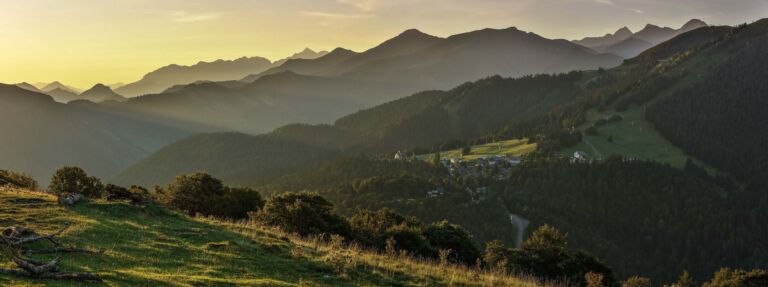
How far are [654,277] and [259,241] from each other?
634ft

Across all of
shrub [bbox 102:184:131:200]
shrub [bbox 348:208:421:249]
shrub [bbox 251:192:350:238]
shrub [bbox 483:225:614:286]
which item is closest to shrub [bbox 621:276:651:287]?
shrub [bbox 483:225:614:286]

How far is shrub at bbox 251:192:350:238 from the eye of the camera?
153ft

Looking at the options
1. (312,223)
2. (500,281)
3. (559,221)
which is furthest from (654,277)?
(500,281)

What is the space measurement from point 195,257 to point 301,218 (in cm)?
2652

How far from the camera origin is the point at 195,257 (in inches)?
848

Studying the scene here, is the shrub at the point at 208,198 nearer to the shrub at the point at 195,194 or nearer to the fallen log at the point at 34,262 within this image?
the shrub at the point at 195,194

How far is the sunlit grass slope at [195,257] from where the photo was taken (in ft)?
60.2

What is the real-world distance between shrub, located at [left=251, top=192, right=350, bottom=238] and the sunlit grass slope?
16607 mm

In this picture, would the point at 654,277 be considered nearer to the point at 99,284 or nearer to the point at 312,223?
the point at 312,223

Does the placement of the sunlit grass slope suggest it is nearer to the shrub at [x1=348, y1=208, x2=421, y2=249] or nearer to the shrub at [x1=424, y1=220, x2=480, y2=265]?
the shrub at [x1=348, y1=208, x2=421, y2=249]

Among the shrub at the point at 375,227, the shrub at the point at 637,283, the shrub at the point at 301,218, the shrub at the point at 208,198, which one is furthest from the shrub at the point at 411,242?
the shrub at the point at 208,198

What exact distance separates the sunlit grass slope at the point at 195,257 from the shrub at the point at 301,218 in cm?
1661

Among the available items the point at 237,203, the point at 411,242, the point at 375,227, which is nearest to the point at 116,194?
the point at 411,242

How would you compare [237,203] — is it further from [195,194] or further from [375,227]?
[375,227]
